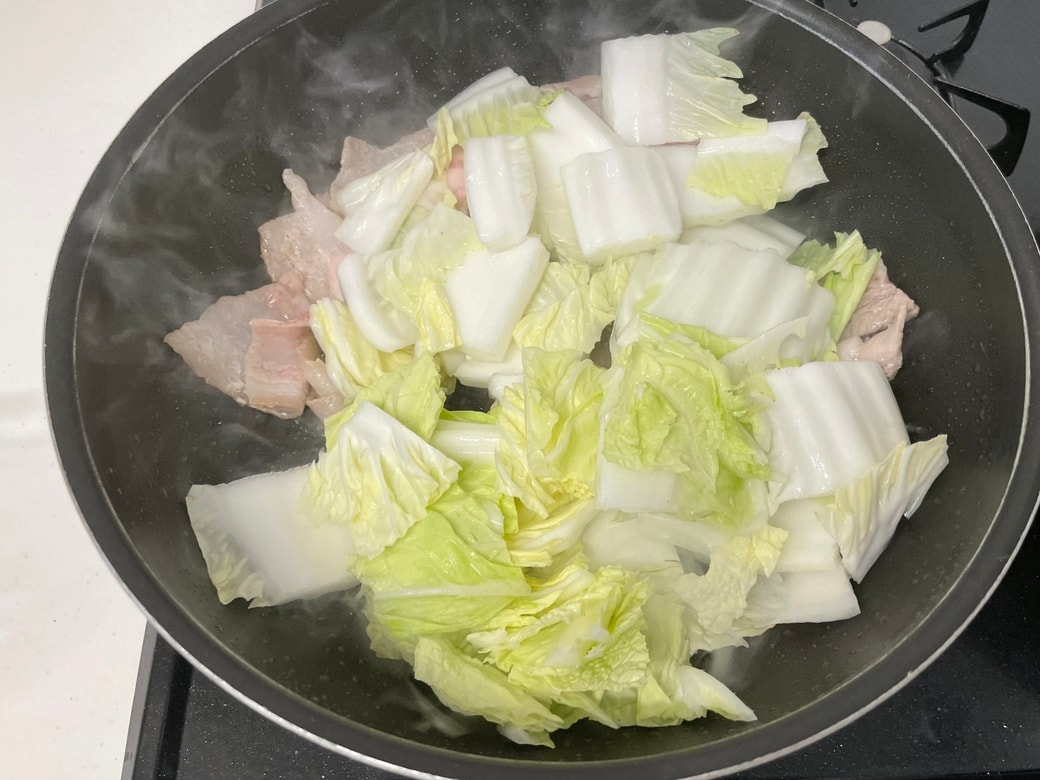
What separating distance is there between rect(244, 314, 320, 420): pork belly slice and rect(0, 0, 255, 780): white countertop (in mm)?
364

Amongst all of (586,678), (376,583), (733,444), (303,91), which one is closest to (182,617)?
(376,583)

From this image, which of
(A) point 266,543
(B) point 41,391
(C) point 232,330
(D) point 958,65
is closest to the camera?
(A) point 266,543

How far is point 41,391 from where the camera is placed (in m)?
1.48

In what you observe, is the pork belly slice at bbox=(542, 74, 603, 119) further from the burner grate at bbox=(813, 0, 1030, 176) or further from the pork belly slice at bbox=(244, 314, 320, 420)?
the pork belly slice at bbox=(244, 314, 320, 420)

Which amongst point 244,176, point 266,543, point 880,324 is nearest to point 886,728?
point 880,324

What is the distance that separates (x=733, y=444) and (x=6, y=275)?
1.46m

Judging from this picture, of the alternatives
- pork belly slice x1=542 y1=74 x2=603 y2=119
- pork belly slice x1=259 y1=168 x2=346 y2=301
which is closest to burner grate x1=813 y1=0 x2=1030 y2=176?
pork belly slice x1=542 y1=74 x2=603 y2=119

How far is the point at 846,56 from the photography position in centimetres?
134

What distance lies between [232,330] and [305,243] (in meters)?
0.22

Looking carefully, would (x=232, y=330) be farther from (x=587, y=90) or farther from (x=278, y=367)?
(x=587, y=90)

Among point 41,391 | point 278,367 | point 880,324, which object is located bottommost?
point 880,324

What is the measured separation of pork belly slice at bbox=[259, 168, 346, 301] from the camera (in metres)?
1.43

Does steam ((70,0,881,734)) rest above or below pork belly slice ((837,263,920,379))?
above

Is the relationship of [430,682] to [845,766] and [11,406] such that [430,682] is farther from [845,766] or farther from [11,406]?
[11,406]
